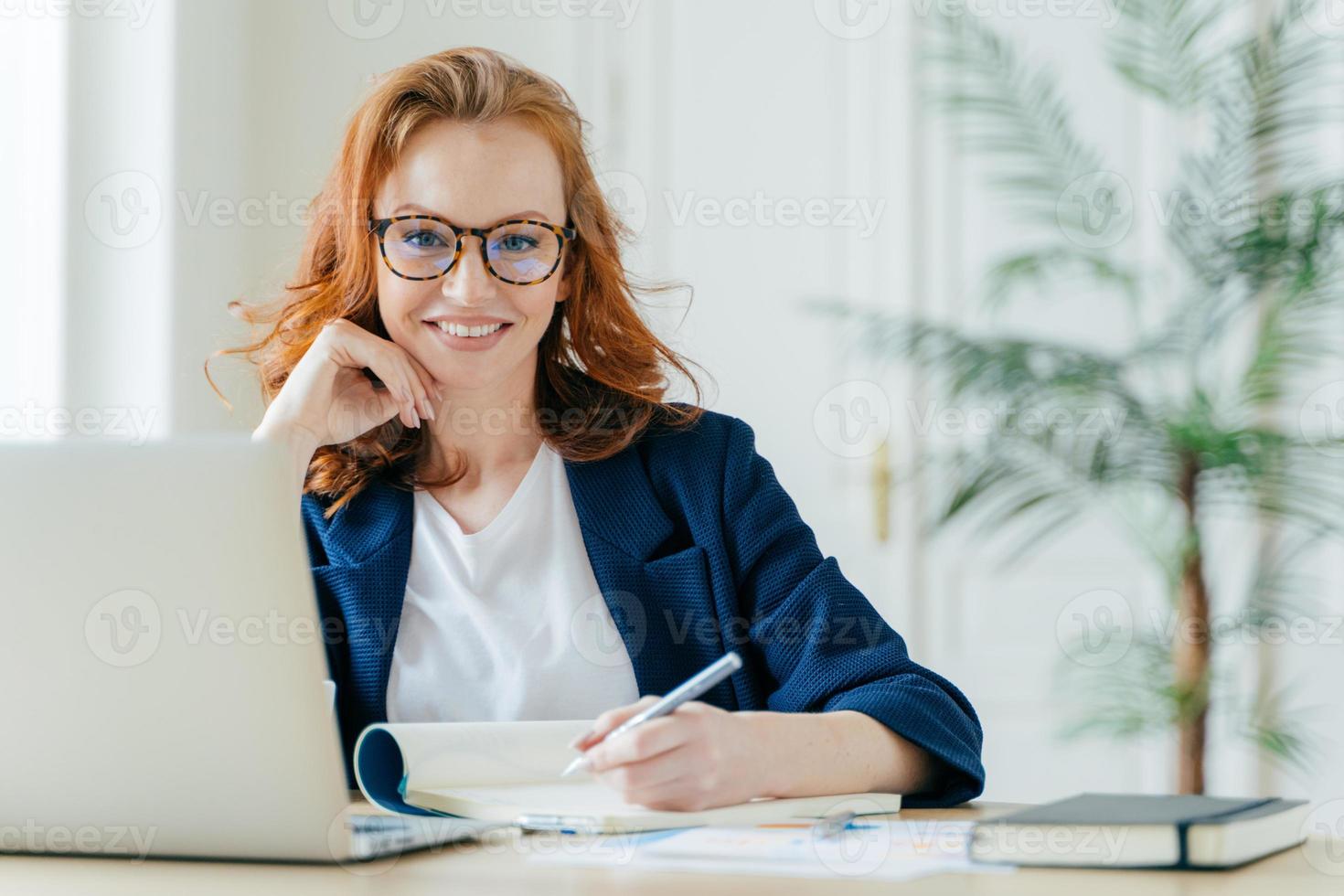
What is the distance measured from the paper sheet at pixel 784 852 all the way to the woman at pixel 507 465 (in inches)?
15.2

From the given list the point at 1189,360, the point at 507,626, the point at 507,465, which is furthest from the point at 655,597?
the point at 1189,360

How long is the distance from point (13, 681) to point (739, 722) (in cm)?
51

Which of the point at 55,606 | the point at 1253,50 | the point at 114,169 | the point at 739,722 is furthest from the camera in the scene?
the point at 114,169

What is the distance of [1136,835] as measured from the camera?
86 centimetres

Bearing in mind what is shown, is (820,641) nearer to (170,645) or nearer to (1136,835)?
(1136,835)

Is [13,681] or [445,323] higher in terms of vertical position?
[445,323]

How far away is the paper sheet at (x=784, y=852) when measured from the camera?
84 cm

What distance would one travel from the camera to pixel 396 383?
5.28 feet

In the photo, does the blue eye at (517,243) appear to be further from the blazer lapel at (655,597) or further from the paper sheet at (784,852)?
the paper sheet at (784,852)

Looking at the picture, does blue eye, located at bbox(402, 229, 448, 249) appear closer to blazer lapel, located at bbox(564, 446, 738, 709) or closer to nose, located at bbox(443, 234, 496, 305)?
nose, located at bbox(443, 234, 496, 305)

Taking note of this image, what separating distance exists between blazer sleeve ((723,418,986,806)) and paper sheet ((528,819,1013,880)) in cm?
23

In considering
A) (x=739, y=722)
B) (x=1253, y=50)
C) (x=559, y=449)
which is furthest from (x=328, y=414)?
(x=1253, y=50)

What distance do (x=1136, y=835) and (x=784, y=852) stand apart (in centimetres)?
22

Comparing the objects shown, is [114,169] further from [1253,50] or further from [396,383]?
[1253,50]
